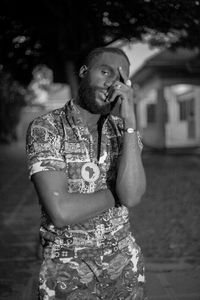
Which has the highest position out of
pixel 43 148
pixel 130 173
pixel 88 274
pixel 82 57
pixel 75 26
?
pixel 75 26

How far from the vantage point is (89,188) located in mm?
1513

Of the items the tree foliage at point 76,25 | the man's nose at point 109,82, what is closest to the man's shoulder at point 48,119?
the man's nose at point 109,82

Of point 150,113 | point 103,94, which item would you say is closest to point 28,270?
point 103,94

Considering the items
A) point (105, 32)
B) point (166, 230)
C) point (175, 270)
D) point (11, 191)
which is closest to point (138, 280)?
point (175, 270)

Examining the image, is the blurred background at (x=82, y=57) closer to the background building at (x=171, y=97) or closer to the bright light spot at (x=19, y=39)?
the bright light spot at (x=19, y=39)

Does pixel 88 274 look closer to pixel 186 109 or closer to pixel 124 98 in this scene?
pixel 124 98

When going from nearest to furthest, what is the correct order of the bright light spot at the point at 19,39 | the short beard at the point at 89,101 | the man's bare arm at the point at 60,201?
the man's bare arm at the point at 60,201 → the short beard at the point at 89,101 → the bright light spot at the point at 19,39

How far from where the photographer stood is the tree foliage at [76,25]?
3.65 meters

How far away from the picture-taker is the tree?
3.65 meters

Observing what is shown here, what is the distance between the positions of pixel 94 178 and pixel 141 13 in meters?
2.70

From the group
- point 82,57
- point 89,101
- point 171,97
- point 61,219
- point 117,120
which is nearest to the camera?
point 61,219

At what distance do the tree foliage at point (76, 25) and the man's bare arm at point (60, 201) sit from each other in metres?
2.38

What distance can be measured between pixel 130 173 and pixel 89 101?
1.03ft

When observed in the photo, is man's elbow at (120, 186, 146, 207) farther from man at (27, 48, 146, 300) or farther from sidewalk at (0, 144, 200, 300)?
sidewalk at (0, 144, 200, 300)
